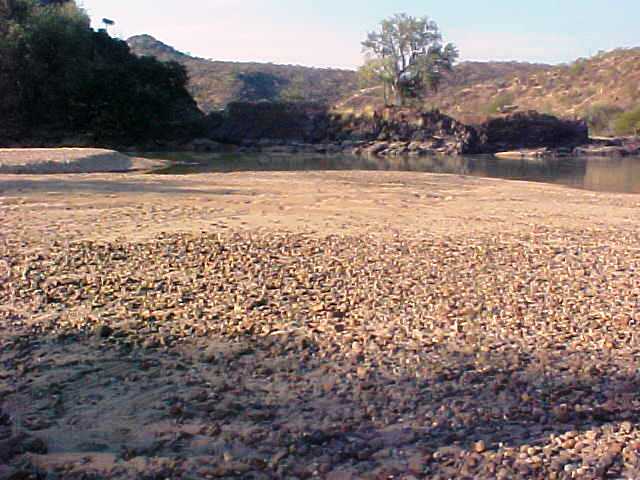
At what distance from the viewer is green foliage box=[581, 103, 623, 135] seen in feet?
187

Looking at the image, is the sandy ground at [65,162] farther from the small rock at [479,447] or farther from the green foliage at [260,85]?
the green foliage at [260,85]

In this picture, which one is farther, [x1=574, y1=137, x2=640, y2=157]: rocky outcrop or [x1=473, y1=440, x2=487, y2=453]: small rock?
[x1=574, y1=137, x2=640, y2=157]: rocky outcrop

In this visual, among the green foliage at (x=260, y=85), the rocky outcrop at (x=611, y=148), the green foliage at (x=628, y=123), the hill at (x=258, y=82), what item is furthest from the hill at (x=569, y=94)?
the green foliage at (x=260, y=85)

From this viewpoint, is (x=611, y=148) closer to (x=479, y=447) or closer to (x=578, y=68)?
(x=578, y=68)

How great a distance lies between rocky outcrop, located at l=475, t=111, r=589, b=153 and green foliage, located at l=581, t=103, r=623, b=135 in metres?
12.1

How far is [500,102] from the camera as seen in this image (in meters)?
70.7

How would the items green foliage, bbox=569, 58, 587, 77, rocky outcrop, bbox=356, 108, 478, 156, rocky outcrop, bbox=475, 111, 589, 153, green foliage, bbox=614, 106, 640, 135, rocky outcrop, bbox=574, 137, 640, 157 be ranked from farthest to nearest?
1. green foliage, bbox=569, 58, 587, 77
2. green foliage, bbox=614, 106, 640, 135
3. rocky outcrop, bbox=475, 111, 589, 153
4. rocky outcrop, bbox=356, 108, 478, 156
5. rocky outcrop, bbox=574, 137, 640, 157

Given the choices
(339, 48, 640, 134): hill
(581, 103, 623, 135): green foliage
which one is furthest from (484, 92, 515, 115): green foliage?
(581, 103, 623, 135): green foliage

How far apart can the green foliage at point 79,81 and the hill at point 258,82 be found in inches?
1258

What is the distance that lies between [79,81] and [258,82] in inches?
2240

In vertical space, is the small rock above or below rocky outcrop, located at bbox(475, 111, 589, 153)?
below

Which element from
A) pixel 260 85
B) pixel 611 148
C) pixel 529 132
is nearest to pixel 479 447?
pixel 611 148

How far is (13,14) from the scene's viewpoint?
1439 inches

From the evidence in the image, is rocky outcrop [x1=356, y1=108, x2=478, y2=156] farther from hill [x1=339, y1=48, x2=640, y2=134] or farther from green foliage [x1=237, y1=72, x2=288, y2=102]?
green foliage [x1=237, y1=72, x2=288, y2=102]
